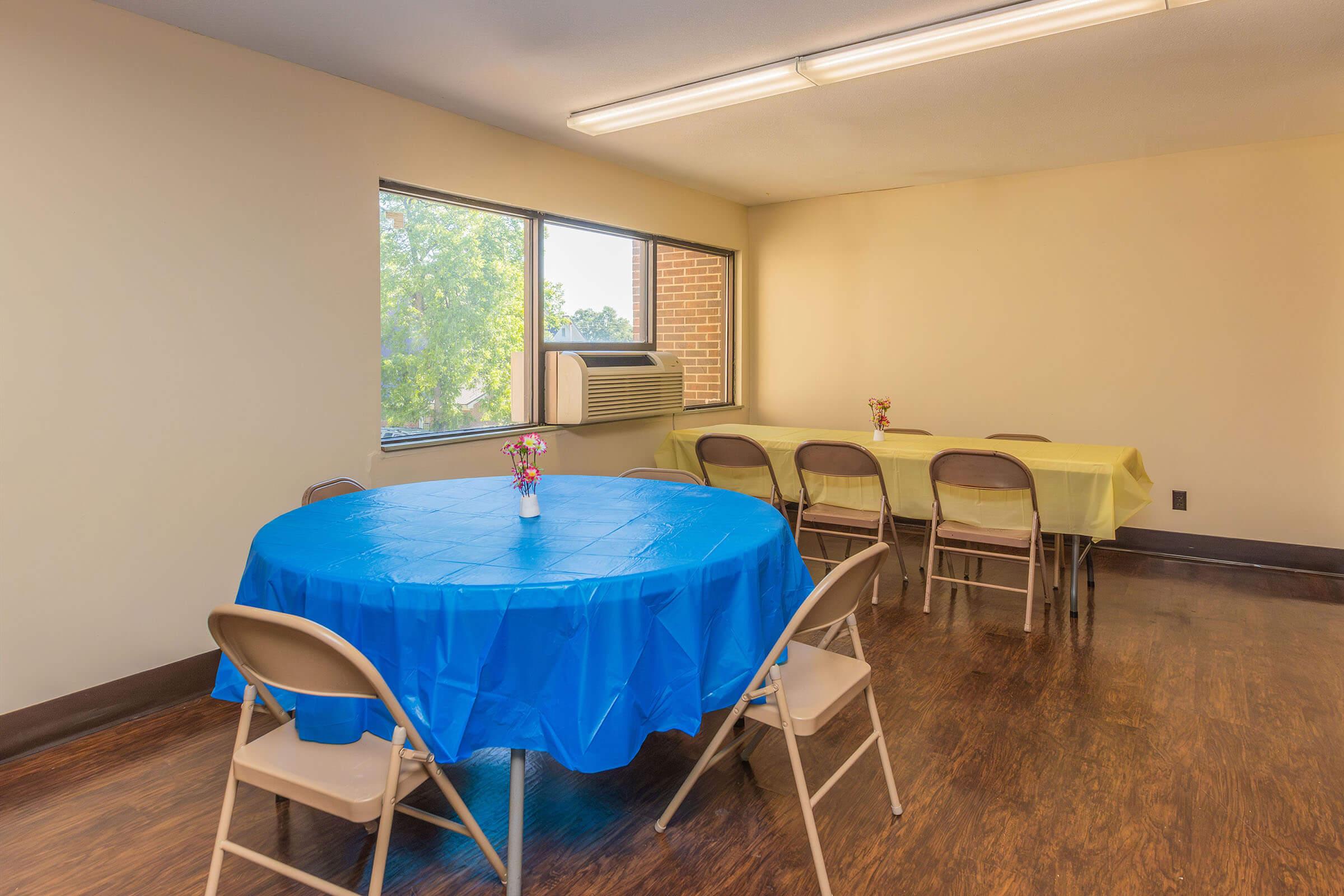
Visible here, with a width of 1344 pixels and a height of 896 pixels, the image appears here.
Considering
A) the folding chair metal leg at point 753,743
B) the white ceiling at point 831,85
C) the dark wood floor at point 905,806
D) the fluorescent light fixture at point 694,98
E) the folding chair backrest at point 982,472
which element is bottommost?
the dark wood floor at point 905,806

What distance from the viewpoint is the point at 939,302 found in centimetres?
608

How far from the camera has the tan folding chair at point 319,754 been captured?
163 cm

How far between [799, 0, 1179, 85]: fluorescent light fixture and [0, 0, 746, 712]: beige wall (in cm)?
211

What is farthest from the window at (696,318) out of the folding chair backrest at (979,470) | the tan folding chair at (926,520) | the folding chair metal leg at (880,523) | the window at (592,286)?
the folding chair backrest at (979,470)

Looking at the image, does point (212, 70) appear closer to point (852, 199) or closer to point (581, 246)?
point (581, 246)

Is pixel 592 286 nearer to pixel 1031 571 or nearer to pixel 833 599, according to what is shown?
pixel 1031 571

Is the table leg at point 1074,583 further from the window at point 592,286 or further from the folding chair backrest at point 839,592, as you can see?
the window at point 592,286

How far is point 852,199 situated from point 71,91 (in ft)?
16.6

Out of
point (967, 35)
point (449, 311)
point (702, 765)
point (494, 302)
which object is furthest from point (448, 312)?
point (702, 765)

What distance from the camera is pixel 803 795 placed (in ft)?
6.35

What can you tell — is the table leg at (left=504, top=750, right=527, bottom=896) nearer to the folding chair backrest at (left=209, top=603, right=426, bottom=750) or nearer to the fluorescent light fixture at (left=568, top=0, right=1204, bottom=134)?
the folding chair backrest at (left=209, top=603, right=426, bottom=750)

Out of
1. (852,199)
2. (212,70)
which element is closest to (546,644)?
(212,70)

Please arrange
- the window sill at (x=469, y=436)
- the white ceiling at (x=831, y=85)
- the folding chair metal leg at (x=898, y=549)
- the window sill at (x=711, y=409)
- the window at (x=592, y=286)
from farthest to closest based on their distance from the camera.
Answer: the window sill at (x=711, y=409) → the window at (x=592, y=286) → the folding chair metal leg at (x=898, y=549) → the window sill at (x=469, y=436) → the white ceiling at (x=831, y=85)

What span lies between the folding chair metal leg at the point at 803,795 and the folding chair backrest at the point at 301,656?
2.71 feet
